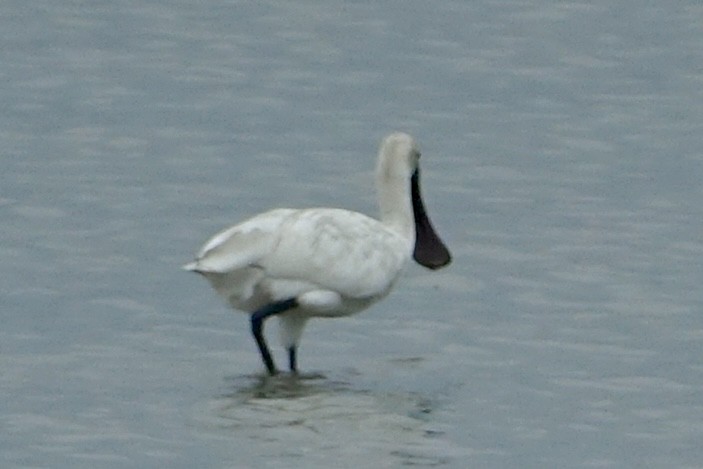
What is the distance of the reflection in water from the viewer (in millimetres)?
11930

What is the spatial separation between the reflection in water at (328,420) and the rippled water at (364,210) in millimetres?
24

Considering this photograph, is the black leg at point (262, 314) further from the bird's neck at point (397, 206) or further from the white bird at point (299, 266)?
the bird's neck at point (397, 206)

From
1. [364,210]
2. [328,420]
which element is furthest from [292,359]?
[364,210]

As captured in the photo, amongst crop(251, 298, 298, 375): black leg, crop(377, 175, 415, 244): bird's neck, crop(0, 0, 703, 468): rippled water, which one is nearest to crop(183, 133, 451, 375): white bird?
crop(251, 298, 298, 375): black leg

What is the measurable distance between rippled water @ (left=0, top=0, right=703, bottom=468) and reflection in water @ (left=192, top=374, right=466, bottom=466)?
0.08ft

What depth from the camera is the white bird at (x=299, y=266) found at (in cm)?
1320

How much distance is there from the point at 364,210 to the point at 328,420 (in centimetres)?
560

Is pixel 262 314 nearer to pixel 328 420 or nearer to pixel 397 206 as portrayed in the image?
pixel 328 420

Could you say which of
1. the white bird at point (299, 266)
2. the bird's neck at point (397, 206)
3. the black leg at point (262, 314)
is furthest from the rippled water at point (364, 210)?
the bird's neck at point (397, 206)

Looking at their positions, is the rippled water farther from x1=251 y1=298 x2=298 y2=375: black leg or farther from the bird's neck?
the bird's neck

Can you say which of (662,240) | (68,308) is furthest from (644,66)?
(68,308)

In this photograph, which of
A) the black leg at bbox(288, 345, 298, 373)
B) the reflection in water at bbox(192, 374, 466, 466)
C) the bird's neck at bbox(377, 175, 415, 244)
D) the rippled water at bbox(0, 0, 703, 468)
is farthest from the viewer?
the bird's neck at bbox(377, 175, 415, 244)

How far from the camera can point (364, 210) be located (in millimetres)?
18156

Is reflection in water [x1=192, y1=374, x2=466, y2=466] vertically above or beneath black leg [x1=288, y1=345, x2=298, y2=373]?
above
